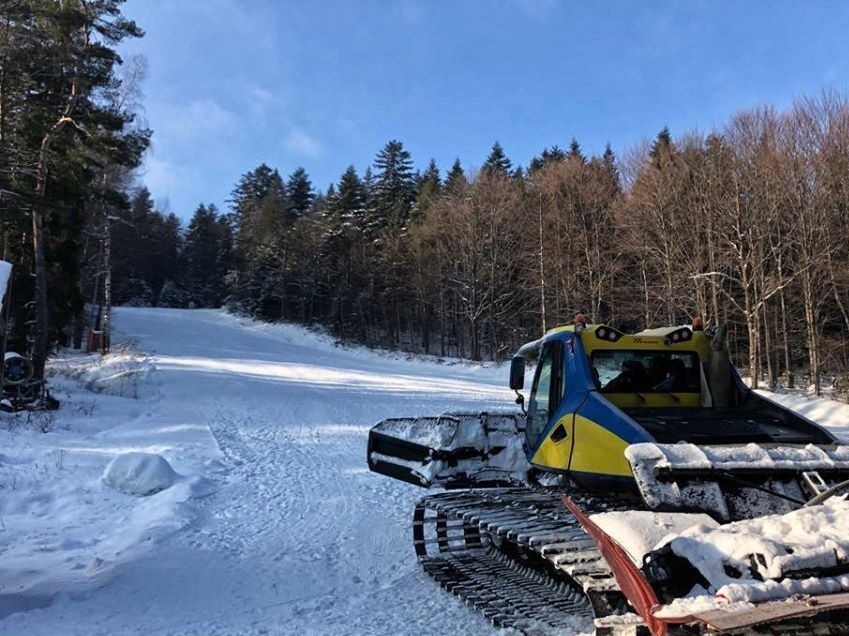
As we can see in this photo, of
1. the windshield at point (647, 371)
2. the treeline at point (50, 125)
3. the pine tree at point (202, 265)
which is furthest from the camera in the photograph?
the pine tree at point (202, 265)

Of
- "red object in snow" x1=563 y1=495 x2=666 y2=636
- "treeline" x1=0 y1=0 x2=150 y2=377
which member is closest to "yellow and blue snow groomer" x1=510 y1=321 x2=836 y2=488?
"red object in snow" x1=563 y1=495 x2=666 y2=636

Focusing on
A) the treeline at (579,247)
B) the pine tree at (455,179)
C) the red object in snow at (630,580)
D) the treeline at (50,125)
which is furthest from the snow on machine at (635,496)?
the pine tree at (455,179)

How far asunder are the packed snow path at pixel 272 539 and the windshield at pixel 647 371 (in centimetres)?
230

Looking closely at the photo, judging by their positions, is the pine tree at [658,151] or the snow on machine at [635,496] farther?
the pine tree at [658,151]

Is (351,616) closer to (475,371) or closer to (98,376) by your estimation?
(98,376)

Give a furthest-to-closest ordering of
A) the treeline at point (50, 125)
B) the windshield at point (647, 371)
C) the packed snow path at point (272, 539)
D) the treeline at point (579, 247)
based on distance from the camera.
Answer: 1. the treeline at point (579, 247)
2. the treeline at point (50, 125)
3. the windshield at point (647, 371)
4. the packed snow path at point (272, 539)

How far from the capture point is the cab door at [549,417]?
5.27 metres

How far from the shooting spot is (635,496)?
4676 mm

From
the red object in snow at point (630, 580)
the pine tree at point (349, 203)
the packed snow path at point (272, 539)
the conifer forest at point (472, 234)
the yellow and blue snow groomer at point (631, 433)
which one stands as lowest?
the packed snow path at point (272, 539)

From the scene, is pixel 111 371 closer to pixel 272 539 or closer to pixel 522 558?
pixel 272 539

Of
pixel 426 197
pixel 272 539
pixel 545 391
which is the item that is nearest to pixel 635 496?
pixel 545 391

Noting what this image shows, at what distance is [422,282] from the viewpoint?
159ft

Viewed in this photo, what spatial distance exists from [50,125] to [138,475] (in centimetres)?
1472

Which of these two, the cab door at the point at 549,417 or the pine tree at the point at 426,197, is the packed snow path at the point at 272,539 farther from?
the pine tree at the point at 426,197
